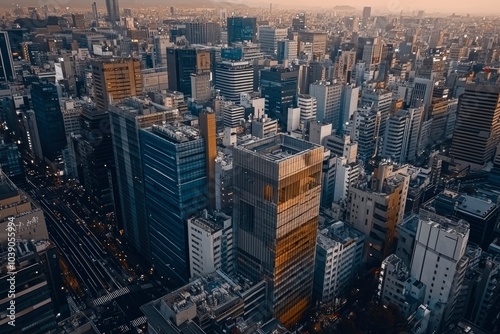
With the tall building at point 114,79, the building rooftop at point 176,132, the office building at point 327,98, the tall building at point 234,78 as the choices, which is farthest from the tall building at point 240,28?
the building rooftop at point 176,132

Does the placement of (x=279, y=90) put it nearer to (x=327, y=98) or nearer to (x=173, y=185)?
(x=327, y=98)

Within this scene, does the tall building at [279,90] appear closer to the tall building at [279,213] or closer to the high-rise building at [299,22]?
the tall building at [279,213]

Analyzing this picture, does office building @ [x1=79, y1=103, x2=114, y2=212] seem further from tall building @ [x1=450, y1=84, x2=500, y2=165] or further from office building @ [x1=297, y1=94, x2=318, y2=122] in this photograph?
tall building @ [x1=450, y1=84, x2=500, y2=165]

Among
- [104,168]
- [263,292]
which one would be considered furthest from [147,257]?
[263,292]

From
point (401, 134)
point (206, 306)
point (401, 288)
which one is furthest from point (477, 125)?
point (206, 306)

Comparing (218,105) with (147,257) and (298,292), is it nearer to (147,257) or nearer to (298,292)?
(147,257)

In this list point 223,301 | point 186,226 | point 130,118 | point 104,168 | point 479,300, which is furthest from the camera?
point 104,168
